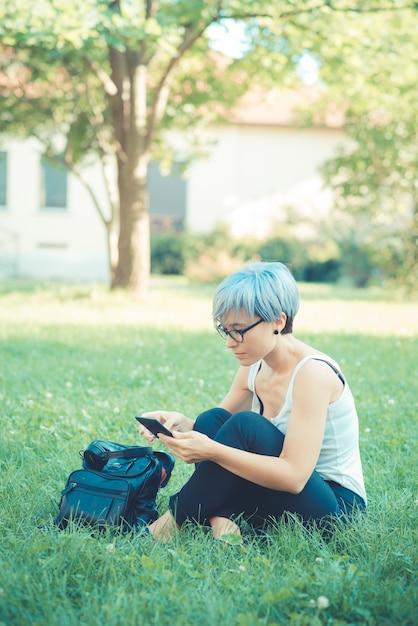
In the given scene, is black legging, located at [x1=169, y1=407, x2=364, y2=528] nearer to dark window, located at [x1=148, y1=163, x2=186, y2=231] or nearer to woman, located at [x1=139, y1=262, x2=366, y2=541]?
woman, located at [x1=139, y1=262, x2=366, y2=541]

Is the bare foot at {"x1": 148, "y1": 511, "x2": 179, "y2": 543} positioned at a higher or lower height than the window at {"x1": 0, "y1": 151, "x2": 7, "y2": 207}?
lower

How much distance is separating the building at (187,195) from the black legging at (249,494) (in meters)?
23.0

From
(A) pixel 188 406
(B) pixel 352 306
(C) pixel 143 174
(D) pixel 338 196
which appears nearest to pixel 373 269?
(D) pixel 338 196

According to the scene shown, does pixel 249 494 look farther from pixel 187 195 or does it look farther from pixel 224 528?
pixel 187 195

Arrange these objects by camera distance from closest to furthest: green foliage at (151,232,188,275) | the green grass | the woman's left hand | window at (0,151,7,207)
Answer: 1. the green grass
2. the woman's left hand
3. green foliage at (151,232,188,275)
4. window at (0,151,7,207)

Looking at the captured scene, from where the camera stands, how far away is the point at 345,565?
2.88 metres

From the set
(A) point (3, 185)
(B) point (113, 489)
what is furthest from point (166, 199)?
(B) point (113, 489)

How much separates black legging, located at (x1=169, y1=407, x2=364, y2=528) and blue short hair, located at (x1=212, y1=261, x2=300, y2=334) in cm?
43

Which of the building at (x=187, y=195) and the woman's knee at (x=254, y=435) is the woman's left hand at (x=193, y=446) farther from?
the building at (x=187, y=195)

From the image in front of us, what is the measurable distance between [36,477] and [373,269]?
20930mm

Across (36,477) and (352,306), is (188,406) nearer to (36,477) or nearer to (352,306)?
(36,477)

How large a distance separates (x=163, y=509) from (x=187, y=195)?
974 inches

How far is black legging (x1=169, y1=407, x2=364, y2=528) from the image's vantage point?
3.05 meters

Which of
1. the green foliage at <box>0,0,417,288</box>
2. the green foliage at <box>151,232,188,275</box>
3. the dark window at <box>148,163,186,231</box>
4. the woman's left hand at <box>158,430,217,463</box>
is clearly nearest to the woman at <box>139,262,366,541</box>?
the woman's left hand at <box>158,430,217,463</box>
